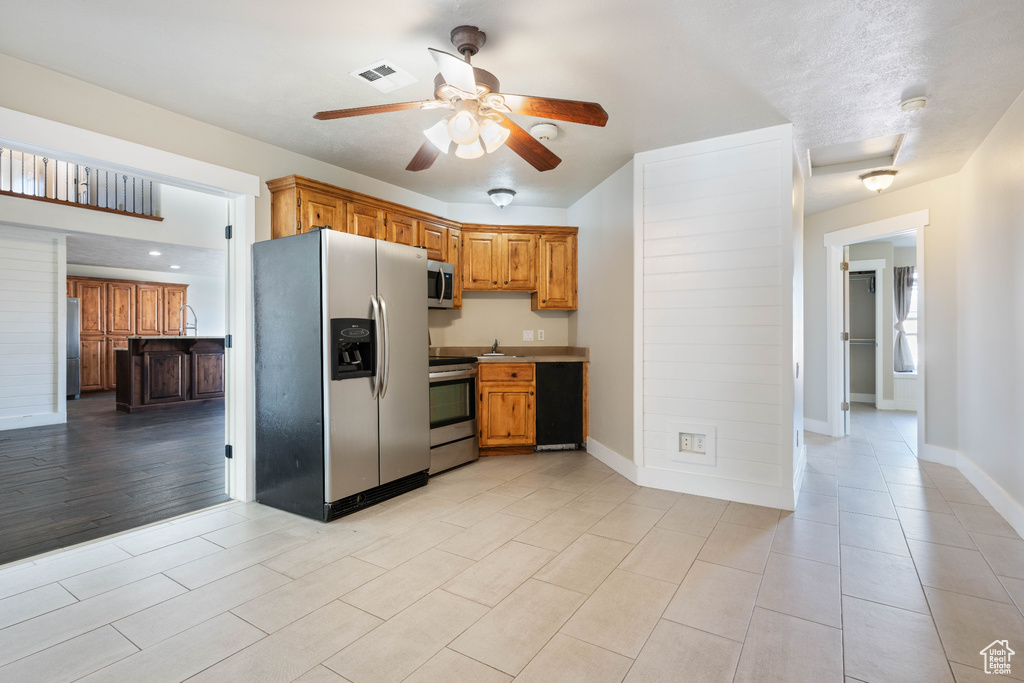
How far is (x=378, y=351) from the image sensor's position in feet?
10.7

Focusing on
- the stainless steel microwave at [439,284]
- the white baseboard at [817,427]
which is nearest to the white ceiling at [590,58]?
the stainless steel microwave at [439,284]

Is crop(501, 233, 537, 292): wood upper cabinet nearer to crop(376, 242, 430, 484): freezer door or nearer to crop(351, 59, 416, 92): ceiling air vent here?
crop(376, 242, 430, 484): freezer door

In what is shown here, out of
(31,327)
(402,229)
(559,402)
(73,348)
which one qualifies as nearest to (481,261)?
(402,229)

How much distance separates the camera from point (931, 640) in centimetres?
181

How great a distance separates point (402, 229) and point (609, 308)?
6.21 feet

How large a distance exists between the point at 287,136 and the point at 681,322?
2991 millimetres

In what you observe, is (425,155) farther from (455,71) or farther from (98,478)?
(98,478)

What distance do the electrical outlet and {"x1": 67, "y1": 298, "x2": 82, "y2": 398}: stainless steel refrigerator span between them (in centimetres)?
1021

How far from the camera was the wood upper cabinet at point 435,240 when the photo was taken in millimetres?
4430

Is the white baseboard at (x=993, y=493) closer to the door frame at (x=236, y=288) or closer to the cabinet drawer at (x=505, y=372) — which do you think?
the cabinet drawer at (x=505, y=372)

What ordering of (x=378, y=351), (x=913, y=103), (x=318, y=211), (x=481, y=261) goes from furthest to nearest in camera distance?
(x=481, y=261), (x=318, y=211), (x=378, y=351), (x=913, y=103)

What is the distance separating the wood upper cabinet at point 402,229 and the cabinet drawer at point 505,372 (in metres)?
1.25

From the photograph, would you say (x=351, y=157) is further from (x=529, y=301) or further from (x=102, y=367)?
(x=102, y=367)

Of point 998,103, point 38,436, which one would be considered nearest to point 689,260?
point 998,103
